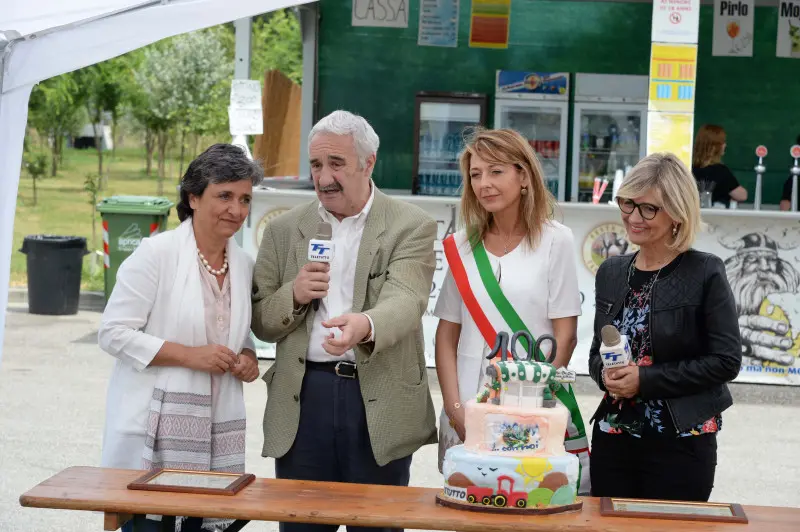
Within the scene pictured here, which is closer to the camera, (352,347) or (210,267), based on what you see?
(352,347)

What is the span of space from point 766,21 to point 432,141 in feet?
12.7

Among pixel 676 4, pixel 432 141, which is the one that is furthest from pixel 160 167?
pixel 676 4

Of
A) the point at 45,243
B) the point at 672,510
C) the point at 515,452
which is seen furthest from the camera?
the point at 45,243

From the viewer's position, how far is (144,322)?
3979 millimetres

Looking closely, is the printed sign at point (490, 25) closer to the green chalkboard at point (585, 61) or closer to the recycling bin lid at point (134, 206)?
the green chalkboard at point (585, 61)

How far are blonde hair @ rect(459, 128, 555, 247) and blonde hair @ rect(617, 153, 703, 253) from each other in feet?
1.04

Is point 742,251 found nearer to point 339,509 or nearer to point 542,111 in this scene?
point 542,111

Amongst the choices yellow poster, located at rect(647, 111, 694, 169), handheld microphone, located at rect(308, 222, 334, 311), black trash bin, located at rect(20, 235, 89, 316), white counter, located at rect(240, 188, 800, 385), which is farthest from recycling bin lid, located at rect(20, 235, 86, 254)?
handheld microphone, located at rect(308, 222, 334, 311)

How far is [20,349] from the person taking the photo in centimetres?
1132

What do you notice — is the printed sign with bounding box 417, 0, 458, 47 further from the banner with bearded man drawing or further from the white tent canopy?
the white tent canopy

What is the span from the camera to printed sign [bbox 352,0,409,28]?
13555 mm

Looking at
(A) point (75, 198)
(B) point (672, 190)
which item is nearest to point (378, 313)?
(B) point (672, 190)

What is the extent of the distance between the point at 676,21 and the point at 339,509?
685 centimetres

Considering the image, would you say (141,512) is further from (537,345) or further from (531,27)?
(531,27)
